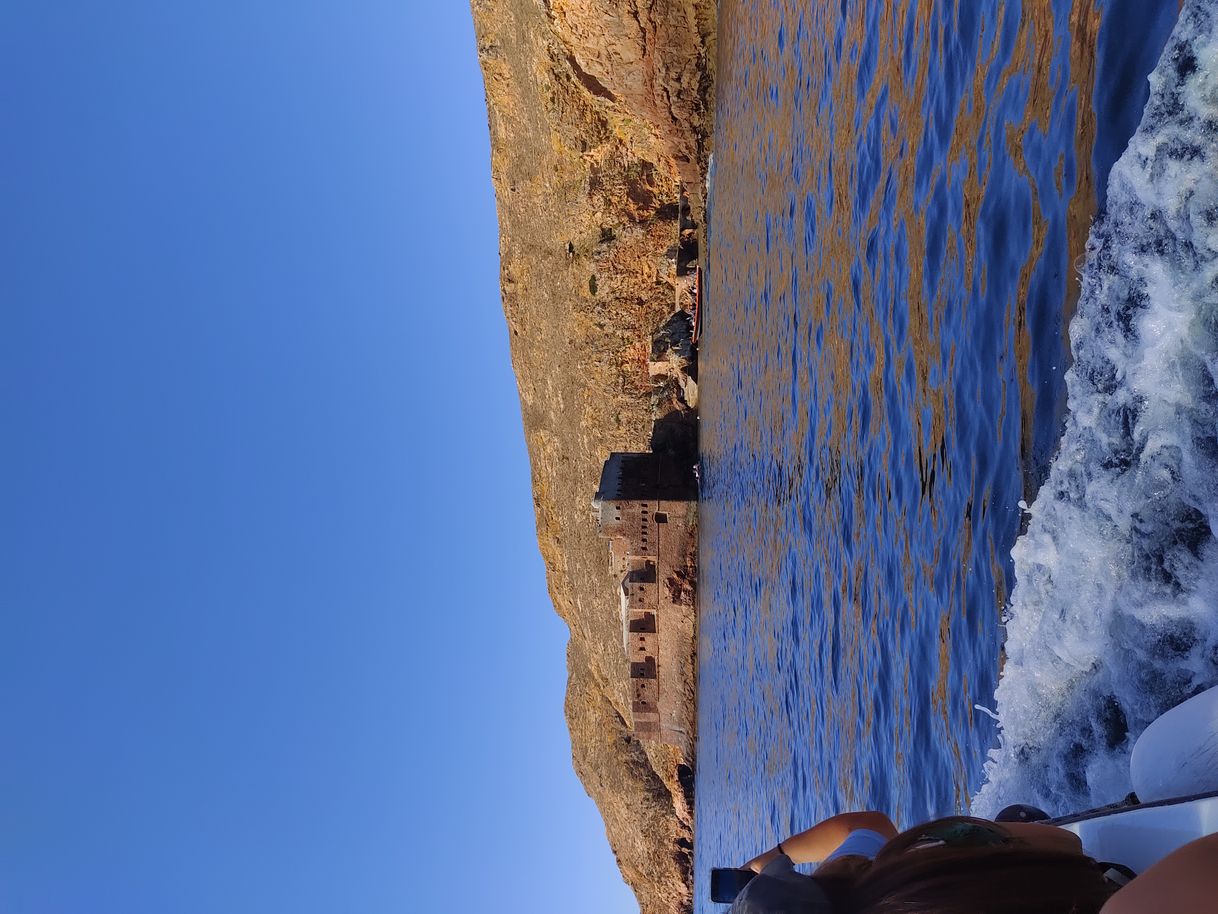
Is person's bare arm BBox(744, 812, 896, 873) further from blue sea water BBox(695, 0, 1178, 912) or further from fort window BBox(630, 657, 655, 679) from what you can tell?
fort window BBox(630, 657, 655, 679)

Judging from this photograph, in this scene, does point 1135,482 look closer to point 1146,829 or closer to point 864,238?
point 1146,829

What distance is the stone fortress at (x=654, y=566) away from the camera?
18.4 meters

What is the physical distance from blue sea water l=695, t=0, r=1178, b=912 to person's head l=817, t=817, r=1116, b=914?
9.49ft

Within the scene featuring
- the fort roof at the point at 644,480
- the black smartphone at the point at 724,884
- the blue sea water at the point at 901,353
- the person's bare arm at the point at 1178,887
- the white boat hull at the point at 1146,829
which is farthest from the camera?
the fort roof at the point at 644,480

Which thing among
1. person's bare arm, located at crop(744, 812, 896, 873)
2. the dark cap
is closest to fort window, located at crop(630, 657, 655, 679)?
person's bare arm, located at crop(744, 812, 896, 873)

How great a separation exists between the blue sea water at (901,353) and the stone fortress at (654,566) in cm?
519

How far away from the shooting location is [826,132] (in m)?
9.37

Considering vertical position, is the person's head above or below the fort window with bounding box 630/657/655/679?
above

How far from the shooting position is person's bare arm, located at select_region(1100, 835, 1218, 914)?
4.71 ft

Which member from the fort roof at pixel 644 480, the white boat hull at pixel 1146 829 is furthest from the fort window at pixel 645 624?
the white boat hull at pixel 1146 829

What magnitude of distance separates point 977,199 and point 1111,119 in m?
1.38

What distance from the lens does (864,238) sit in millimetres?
7895

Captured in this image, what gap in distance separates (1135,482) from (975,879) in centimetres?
248

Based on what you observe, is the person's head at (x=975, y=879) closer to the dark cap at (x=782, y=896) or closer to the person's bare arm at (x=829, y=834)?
the dark cap at (x=782, y=896)
